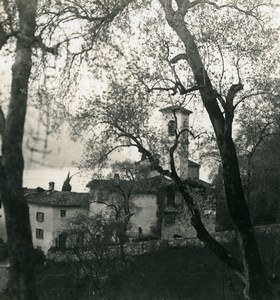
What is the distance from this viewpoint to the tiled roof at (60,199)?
51.0 meters

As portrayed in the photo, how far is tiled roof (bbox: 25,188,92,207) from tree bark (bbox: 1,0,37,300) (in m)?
44.1

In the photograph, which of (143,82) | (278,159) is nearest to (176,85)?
(143,82)

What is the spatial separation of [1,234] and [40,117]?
41.7m

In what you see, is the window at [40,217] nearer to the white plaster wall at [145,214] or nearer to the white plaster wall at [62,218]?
the white plaster wall at [62,218]

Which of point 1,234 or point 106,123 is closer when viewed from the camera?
point 106,123

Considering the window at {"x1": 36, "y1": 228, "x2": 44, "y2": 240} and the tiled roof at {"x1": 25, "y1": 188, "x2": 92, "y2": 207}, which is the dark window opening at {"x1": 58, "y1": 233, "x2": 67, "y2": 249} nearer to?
the window at {"x1": 36, "y1": 228, "x2": 44, "y2": 240}

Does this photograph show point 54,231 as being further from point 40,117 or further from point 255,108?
point 40,117

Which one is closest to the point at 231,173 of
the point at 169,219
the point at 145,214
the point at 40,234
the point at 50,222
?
the point at 169,219

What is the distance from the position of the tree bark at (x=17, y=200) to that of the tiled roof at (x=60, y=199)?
44.1m

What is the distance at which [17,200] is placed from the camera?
221 inches

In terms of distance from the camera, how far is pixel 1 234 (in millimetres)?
44781

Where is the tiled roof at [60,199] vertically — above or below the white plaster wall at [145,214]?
above

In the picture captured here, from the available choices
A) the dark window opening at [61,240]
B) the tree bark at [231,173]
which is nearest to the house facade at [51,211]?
the dark window opening at [61,240]

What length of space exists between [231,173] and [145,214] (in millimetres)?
37353
